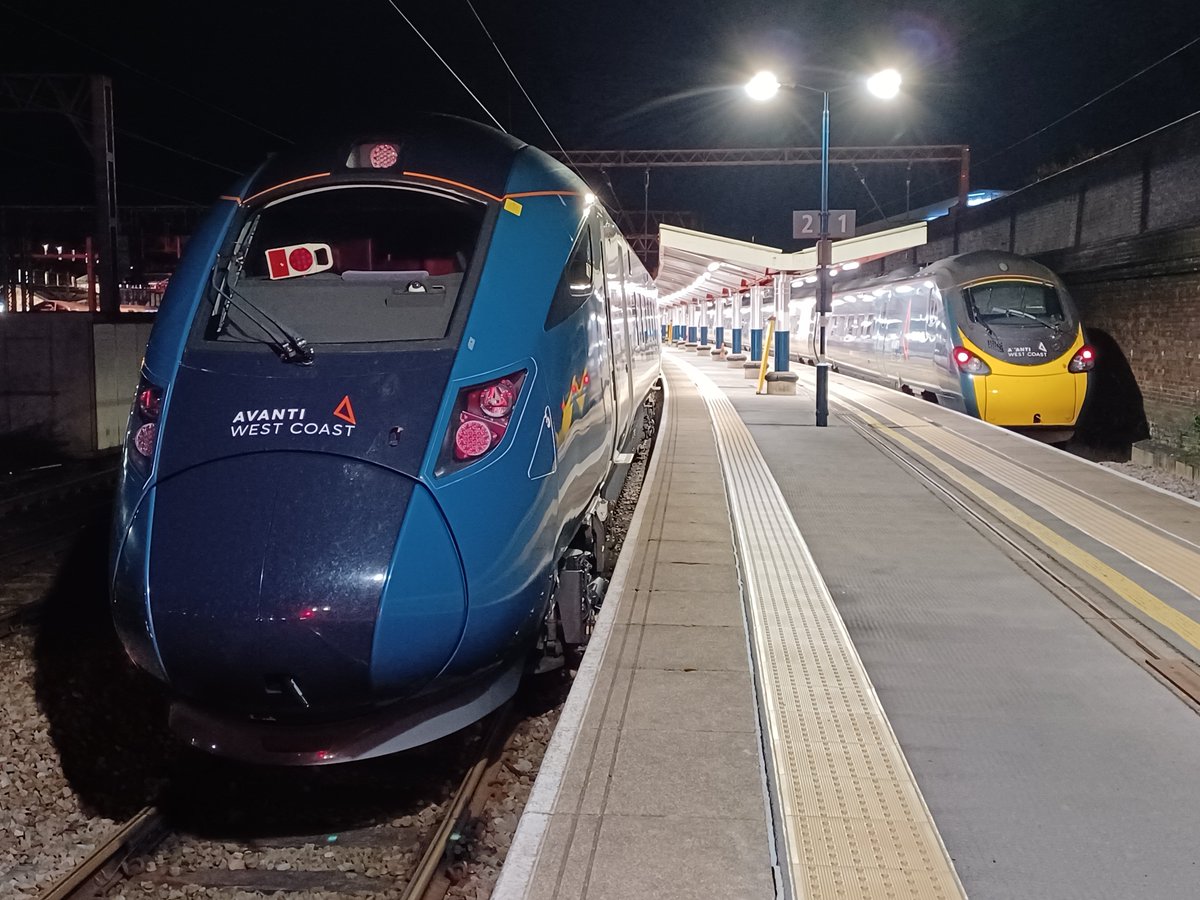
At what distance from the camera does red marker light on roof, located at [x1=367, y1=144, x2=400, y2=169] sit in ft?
16.2

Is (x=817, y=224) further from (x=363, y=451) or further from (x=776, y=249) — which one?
(x=363, y=451)

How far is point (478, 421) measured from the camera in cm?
407

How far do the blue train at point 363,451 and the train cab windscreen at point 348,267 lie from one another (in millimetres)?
12

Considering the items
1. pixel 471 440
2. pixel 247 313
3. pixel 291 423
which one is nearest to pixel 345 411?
pixel 291 423

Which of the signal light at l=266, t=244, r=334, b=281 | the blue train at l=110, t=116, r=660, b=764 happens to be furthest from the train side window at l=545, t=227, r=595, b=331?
the signal light at l=266, t=244, r=334, b=281

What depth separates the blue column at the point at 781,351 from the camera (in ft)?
73.9

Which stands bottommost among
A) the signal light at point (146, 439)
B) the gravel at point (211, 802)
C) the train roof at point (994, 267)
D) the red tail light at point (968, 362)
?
the gravel at point (211, 802)

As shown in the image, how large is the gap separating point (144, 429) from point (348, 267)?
1.33 metres

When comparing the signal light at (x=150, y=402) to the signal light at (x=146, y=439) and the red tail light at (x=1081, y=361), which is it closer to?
the signal light at (x=146, y=439)

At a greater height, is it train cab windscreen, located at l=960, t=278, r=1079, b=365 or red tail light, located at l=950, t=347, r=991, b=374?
train cab windscreen, located at l=960, t=278, r=1079, b=365

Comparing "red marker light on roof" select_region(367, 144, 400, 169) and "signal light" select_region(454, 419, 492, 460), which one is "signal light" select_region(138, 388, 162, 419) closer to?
"signal light" select_region(454, 419, 492, 460)

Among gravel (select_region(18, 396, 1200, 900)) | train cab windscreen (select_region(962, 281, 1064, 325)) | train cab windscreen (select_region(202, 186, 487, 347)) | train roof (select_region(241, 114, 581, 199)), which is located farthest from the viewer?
train cab windscreen (select_region(962, 281, 1064, 325))

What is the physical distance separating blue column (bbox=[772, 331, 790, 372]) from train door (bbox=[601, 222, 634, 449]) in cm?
1452

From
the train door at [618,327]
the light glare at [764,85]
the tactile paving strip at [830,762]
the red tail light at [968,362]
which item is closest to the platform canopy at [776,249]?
the red tail light at [968,362]
